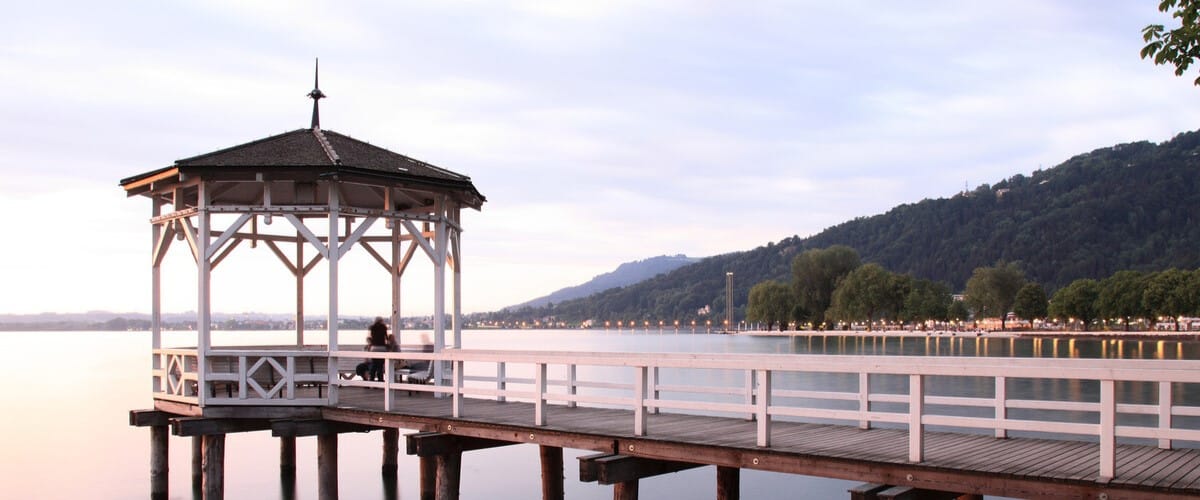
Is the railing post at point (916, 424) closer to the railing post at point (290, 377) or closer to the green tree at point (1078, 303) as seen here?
the railing post at point (290, 377)

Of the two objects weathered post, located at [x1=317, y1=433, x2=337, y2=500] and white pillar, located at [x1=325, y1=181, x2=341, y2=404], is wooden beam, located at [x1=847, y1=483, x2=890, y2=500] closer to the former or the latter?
weathered post, located at [x1=317, y1=433, x2=337, y2=500]

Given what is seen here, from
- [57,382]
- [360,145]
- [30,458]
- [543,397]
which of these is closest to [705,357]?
[543,397]

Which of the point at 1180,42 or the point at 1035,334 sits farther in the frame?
the point at 1035,334

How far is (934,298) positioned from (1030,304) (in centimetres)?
1111

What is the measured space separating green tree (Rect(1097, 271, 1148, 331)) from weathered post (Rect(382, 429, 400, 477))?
9891 cm

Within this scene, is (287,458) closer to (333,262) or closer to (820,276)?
(333,262)

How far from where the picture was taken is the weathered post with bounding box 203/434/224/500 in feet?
45.7

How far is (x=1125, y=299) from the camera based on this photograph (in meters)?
104

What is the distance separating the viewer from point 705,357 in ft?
33.2

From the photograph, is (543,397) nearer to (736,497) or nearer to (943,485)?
(736,497)

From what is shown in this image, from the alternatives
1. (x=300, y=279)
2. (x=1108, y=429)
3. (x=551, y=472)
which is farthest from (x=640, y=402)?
(x=300, y=279)

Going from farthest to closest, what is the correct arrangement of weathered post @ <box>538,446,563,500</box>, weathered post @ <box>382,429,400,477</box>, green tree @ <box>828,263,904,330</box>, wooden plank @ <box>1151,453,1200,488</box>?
green tree @ <box>828,263,904,330</box>, weathered post @ <box>382,429,400,477</box>, weathered post @ <box>538,446,563,500</box>, wooden plank @ <box>1151,453,1200,488</box>

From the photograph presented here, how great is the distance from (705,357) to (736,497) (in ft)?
5.08

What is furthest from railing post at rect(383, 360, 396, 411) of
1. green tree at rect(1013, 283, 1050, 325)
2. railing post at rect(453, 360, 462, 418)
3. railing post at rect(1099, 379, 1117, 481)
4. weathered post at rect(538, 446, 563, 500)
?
green tree at rect(1013, 283, 1050, 325)
